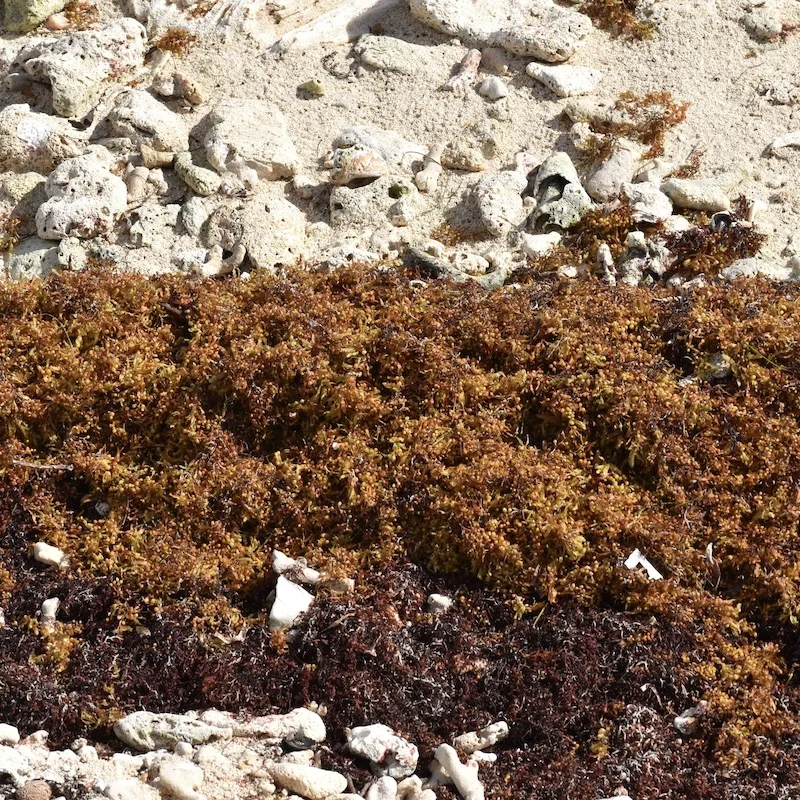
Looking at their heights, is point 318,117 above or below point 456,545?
above

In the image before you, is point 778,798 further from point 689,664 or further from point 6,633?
point 6,633

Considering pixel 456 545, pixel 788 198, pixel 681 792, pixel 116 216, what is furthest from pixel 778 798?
pixel 116 216

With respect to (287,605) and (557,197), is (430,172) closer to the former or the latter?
(557,197)

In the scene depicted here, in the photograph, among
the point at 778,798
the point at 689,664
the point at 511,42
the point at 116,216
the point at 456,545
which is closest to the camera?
the point at 778,798

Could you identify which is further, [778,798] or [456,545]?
[456,545]

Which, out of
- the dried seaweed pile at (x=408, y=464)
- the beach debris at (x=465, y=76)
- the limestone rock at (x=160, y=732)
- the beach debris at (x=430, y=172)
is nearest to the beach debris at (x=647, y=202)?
the dried seaweed pile at (x=408, y=464)

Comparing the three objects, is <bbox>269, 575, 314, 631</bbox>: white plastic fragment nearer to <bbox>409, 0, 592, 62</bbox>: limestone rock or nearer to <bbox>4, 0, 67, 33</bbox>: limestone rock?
<bbox>409, 0, 592, 62</bbox>: limestone rock

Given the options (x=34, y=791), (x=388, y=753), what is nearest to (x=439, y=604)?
(x=388, y=753)
